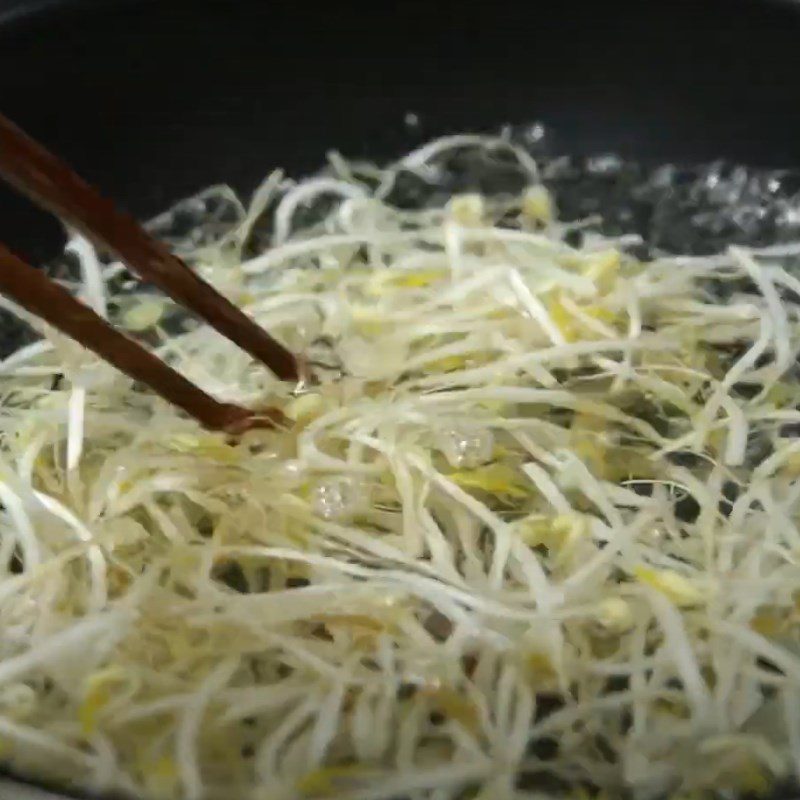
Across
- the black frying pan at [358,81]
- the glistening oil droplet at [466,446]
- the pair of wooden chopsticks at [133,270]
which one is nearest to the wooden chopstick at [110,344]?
the pair of wooden chopsticks at [133,270]

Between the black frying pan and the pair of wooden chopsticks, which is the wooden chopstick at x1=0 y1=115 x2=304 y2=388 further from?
the black frying pan

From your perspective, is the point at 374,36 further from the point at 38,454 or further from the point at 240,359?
the point at 38,454

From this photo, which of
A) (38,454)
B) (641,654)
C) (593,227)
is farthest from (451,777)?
(593,227)

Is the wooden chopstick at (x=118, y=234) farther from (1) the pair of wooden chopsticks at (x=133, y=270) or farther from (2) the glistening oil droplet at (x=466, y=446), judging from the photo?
(2) the glistening oil droplet at (x=466, y=446)

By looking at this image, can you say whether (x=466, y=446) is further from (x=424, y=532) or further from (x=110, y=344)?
(x=110, y=344)

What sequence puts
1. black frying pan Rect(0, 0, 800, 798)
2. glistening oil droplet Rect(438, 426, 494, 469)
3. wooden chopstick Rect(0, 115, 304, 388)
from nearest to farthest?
wooden chopstick Rect(0, 115, 304, 388)
glistening oil droplet Rect(438, 426, 494, 469)
black frying pan Rect(0, 0, 800, 798)

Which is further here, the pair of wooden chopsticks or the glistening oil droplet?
the glistening oil droplet

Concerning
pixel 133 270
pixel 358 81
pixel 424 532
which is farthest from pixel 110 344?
pixel 358 81

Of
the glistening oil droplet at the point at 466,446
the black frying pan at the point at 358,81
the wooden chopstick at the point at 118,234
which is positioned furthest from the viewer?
the black frying pan at the point at 358,81

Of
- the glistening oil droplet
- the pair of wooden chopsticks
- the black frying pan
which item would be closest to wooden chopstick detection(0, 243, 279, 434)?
the pair of wooden chopsticks
